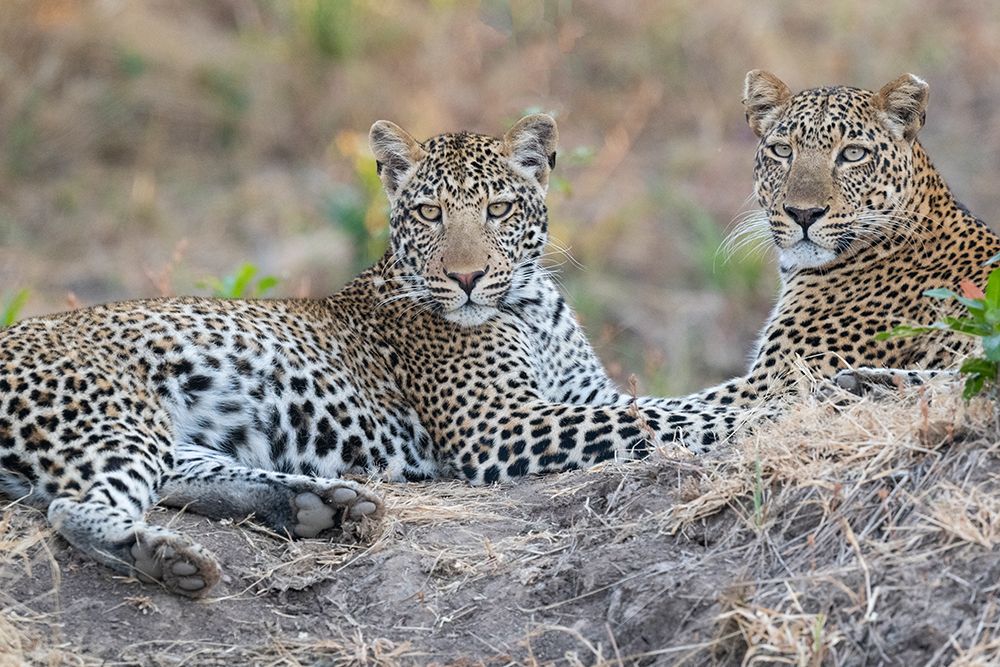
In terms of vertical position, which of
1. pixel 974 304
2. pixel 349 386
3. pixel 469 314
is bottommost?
pixel 349 386

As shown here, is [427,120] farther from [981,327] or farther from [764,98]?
[981,327]

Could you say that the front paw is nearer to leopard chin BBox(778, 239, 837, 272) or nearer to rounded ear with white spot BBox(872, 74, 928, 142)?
leopard chin BBox(778, 239, 837, 272)

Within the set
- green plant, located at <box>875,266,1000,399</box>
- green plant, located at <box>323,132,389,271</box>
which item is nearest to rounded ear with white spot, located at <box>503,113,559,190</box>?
green plant, located at <box>323,132,389,271</box>

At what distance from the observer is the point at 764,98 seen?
29.6ft

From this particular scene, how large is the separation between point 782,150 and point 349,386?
285cm

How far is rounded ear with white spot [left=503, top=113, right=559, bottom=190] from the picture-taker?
29.8ft

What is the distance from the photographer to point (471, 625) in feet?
20.8

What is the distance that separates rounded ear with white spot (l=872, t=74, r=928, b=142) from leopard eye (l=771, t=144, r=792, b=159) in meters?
0.54

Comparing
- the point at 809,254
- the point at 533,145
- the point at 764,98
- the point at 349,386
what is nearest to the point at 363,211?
the point at 533,145

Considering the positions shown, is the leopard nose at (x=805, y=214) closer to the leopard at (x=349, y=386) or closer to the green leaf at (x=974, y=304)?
the leopard at (x=349, y=386)

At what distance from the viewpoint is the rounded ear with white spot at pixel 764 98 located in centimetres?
894

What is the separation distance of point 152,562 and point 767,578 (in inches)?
103

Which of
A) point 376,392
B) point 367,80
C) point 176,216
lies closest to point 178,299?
point 376,392

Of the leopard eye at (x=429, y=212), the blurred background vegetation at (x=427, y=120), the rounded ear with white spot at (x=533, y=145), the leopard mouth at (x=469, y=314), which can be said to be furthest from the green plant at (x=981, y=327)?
the blurred background vegetation at (x=427, y=120)
